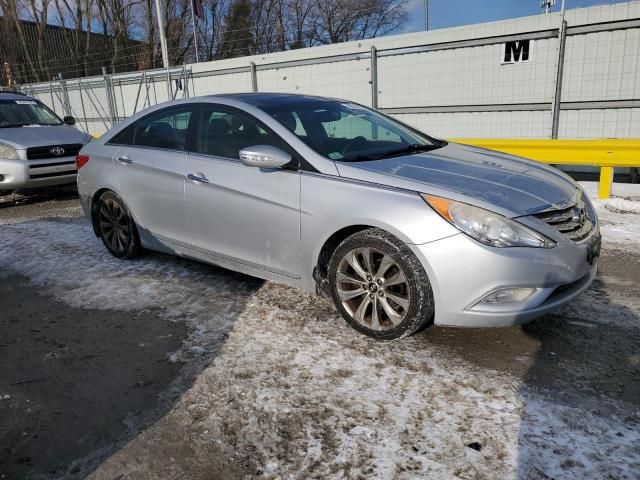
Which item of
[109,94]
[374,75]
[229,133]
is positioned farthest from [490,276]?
[109,94]

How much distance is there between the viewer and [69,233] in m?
6.39

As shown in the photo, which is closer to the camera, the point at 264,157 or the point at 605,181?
the point at 264,157

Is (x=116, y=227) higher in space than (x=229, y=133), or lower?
lower

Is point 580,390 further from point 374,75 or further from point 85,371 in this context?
point 374,75

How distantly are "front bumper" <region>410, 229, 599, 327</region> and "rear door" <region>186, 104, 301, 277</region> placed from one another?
1010mm

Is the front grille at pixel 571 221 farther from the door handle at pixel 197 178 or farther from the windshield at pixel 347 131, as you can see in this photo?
the door handle at pixel 197 178

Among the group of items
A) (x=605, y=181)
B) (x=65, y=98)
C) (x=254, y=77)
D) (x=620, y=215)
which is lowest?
(x=620, y=215)

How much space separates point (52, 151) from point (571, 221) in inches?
302

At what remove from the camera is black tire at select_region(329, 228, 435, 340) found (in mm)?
3059

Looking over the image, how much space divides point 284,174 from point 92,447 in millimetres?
1999

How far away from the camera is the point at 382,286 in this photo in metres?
3.23

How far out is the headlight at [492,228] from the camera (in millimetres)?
2877

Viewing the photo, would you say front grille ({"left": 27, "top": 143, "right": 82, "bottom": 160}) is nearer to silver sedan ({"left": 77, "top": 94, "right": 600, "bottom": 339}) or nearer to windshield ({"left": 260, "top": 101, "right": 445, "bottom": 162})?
silver sedan ({"left": 77, "top": 94, "right": 600, "bottom": 339})

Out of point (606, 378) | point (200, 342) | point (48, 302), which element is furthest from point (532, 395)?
point (48, 302)
